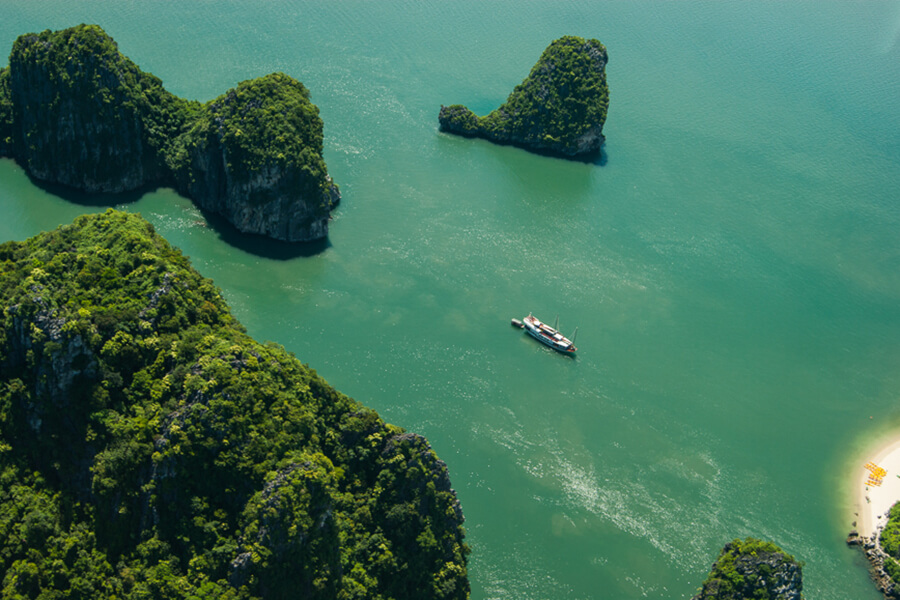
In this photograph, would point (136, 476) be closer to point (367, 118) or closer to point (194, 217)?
point (194, 217)

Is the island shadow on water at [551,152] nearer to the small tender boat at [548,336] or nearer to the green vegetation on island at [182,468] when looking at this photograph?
the small tender boat at [548,336]

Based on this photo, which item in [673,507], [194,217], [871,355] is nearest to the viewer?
[673,507]

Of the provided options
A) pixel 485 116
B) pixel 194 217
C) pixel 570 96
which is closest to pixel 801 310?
pixel 570 96

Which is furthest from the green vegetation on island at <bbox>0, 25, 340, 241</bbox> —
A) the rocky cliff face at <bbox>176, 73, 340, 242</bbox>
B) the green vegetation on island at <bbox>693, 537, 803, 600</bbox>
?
the green vegetation on island at <bbox>693, 537, 803, 600</bbox>

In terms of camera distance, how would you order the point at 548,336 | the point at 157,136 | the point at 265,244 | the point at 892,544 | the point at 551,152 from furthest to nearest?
the point at 551,152, the point at 157,136, the point at 265,244, the point at 548,336, the point at 892,544

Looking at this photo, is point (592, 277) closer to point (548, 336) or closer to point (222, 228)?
point (548, 336)

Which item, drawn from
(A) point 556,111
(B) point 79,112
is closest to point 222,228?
(B) point 79,112

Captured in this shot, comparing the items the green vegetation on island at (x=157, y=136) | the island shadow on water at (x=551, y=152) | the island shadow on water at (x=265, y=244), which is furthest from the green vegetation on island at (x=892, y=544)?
the green vegetation on island at (x=157, y=136)
